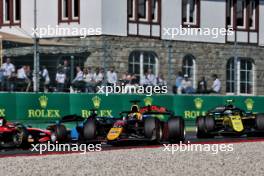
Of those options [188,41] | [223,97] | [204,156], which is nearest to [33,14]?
Result: [188,41]

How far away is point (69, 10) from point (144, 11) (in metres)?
3.27

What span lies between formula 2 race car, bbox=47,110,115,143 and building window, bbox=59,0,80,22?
14.1 m

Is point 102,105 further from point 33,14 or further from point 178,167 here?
point 178,167

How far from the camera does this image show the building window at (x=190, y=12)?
37.9m

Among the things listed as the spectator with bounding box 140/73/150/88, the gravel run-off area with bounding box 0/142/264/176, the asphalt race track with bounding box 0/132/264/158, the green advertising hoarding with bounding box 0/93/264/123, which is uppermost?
the spectator with bounding box 140/73/150/88

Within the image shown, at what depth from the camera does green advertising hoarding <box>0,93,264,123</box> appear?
25.4 m

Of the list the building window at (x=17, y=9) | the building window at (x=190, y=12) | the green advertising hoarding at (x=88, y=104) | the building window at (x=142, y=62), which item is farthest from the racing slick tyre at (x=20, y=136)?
the building window at (x=190, y=12)

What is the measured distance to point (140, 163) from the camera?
16.0 meters

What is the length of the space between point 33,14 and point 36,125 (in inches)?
438

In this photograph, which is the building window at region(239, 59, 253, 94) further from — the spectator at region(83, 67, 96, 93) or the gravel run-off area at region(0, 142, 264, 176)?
the gravel run-off area at region(0, 142, 264, 176)

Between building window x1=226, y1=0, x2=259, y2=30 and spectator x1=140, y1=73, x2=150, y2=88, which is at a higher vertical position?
building window x1=226, y1=0, x2=259, y2=30

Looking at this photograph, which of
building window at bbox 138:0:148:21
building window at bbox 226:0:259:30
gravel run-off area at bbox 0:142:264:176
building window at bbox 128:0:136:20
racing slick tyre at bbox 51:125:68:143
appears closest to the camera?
gravel run-off area at bbox 0:142:264:176

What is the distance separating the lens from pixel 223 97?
29.8 meters

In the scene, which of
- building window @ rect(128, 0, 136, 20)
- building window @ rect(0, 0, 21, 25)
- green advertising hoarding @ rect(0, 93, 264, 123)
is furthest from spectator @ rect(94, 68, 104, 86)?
building window @ rect(0, 0, 21, 25)
